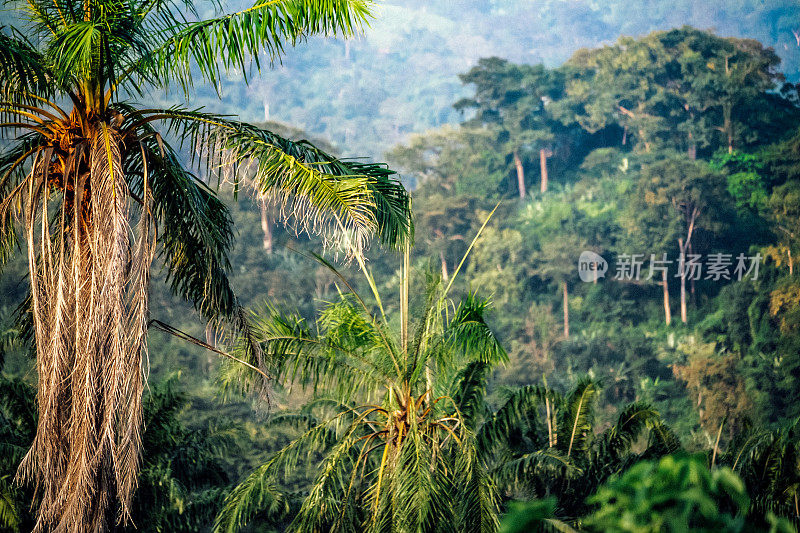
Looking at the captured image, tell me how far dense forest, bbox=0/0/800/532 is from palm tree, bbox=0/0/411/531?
54mm

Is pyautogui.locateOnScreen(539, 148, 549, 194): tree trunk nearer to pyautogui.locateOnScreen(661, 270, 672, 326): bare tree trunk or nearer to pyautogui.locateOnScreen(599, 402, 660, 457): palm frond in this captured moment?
pyautogui.locateOnScreen(661, 270, 672, 326): bare tree trunk

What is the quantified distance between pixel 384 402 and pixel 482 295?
32.0 m

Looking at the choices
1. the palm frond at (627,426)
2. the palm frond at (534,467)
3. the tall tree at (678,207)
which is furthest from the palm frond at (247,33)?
the tall tree at (678,207)

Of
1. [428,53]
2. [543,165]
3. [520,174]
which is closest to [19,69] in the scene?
[520,174]

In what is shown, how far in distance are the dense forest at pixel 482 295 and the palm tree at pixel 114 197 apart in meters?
0.05

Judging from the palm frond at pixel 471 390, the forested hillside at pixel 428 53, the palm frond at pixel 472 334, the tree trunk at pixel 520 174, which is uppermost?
the forested hillside at pixel 428 53

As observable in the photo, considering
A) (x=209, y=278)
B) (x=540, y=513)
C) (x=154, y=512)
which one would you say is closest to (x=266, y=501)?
(x=154, y=512)

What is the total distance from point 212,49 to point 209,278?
149 cm

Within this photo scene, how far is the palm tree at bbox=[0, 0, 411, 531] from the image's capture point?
436 cm

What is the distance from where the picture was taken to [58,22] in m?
5.22

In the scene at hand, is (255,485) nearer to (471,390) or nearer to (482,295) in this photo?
(471,390)

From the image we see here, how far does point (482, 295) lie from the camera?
38312mm

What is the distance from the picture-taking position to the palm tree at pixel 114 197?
4.36 metres

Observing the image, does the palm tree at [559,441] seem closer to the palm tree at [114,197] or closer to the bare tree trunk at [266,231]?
the palm tree at [114,197]
